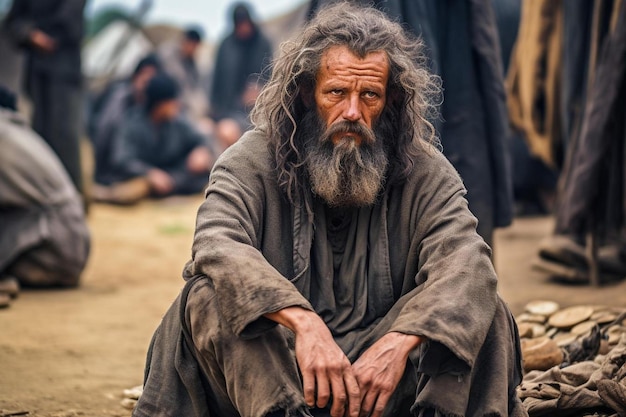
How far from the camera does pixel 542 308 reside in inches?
203

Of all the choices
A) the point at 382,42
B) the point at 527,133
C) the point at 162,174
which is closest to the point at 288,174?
the point at 382,42

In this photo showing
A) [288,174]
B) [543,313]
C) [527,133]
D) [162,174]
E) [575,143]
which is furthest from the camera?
[162,174]

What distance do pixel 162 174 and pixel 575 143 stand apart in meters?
6.11

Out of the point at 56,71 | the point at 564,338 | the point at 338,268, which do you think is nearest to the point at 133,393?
the point at 338,268

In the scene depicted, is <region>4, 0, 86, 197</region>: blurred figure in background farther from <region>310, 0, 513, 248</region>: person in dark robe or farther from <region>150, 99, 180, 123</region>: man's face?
<region>310, 0, 513, 248</region>: person in dark robe

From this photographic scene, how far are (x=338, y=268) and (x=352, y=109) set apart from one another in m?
0.56

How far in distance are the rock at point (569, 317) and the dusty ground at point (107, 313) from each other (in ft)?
1.75

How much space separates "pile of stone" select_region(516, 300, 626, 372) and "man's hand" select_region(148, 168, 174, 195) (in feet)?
21.6

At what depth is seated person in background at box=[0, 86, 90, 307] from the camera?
6.01 m

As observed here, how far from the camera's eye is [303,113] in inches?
144

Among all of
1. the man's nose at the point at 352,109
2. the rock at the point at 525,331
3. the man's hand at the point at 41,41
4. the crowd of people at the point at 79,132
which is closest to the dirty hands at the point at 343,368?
the man's nose at the point at 352,109

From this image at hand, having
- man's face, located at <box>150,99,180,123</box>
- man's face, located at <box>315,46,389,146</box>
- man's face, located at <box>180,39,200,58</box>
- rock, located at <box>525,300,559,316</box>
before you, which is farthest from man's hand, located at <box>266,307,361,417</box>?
man's face, located at <box>180,39,200,58</box>

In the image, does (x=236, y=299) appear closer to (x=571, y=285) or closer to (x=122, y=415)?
(x=122, y=415)

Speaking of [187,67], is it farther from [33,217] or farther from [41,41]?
[33,217]
